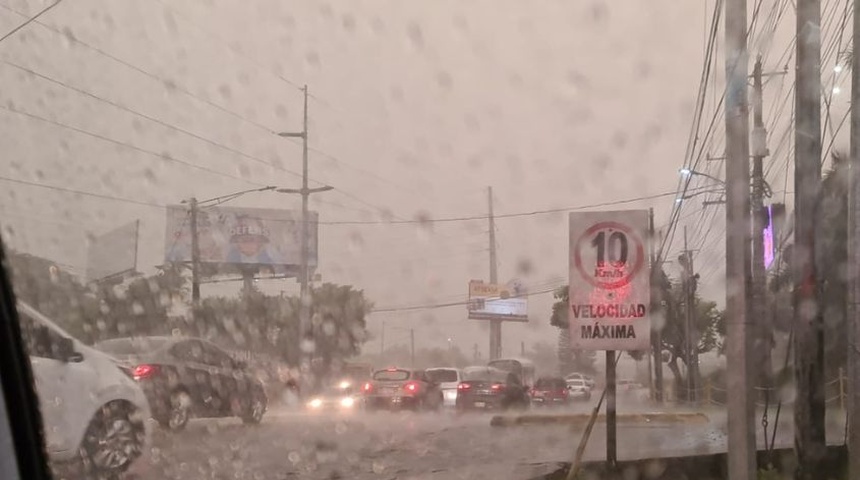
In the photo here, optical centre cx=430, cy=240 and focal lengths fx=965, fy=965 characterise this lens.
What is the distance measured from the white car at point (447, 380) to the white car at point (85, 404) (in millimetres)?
19286

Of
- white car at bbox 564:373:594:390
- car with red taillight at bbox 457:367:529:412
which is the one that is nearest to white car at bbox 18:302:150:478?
car with red taillight at bbox 457:367:529:412

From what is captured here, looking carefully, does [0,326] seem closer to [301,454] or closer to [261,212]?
[301,454]

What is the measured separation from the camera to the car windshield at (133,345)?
1312 cm

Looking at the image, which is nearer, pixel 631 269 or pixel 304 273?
pixel 631 269

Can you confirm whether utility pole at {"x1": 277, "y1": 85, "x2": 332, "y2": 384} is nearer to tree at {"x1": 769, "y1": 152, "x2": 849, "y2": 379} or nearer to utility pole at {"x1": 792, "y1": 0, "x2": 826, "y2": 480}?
tree at {"x1": 769, "y1": 152, "x2": 849, "y2": 379}

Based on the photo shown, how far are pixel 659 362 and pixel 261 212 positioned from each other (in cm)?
2515

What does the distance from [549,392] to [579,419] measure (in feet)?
48.9

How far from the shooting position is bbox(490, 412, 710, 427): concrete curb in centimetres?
1994

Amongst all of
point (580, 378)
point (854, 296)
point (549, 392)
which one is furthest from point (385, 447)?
point (580, 378)

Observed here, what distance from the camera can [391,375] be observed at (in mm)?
25297

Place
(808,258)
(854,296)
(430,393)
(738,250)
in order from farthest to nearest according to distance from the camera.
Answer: (430,393) < (808,258) < (854,296) < (738,250)

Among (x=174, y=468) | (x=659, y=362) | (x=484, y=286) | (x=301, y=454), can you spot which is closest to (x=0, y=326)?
(x=174, y=468)

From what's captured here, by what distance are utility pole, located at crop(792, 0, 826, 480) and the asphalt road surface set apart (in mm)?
2299

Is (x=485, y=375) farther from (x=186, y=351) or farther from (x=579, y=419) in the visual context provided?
(x=186, y=351)
